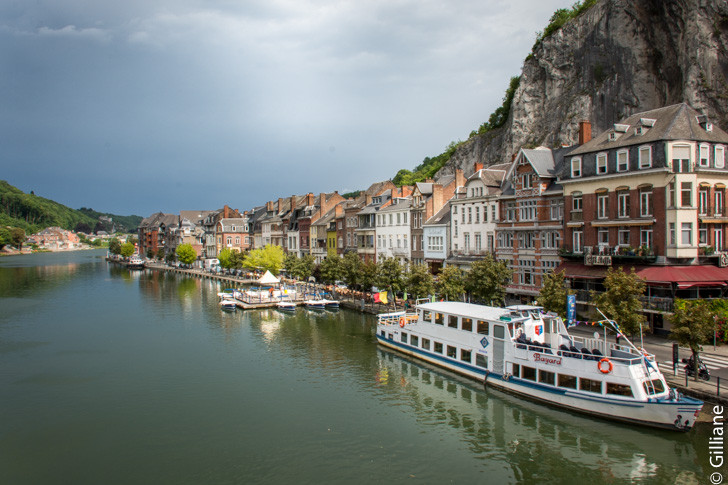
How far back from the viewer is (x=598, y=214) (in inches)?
1587

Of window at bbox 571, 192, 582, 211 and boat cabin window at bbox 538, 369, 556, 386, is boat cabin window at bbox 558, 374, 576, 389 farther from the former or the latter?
window at bbox 571, 192, 582, 211

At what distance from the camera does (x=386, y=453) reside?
2245 centimetres

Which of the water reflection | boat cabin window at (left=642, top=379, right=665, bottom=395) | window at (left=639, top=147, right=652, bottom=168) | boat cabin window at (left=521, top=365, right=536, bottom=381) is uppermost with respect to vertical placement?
window at (left=639, top=147, right=652, bottom=168)

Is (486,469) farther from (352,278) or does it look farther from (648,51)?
(648,51)

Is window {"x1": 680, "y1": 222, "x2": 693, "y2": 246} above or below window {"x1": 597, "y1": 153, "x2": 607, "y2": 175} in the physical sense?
below

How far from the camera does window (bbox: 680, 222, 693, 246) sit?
35.3 metres

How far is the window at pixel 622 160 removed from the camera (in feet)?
124

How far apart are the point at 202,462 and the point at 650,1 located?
69761mm

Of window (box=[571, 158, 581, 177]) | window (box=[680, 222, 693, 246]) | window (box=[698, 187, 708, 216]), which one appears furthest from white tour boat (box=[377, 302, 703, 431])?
window (box=[571, 158, 581, 177])

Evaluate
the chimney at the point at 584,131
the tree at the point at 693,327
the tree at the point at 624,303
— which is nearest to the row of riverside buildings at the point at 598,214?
the chimney at the point at 584,131

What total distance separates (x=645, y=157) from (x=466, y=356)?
63.4 ft

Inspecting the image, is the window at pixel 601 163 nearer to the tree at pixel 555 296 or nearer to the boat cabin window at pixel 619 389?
the tree at pixel 555 296

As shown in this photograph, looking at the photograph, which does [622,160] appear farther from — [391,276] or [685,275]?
[391,276]

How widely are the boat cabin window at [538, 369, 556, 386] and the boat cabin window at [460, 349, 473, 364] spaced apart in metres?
5.37
